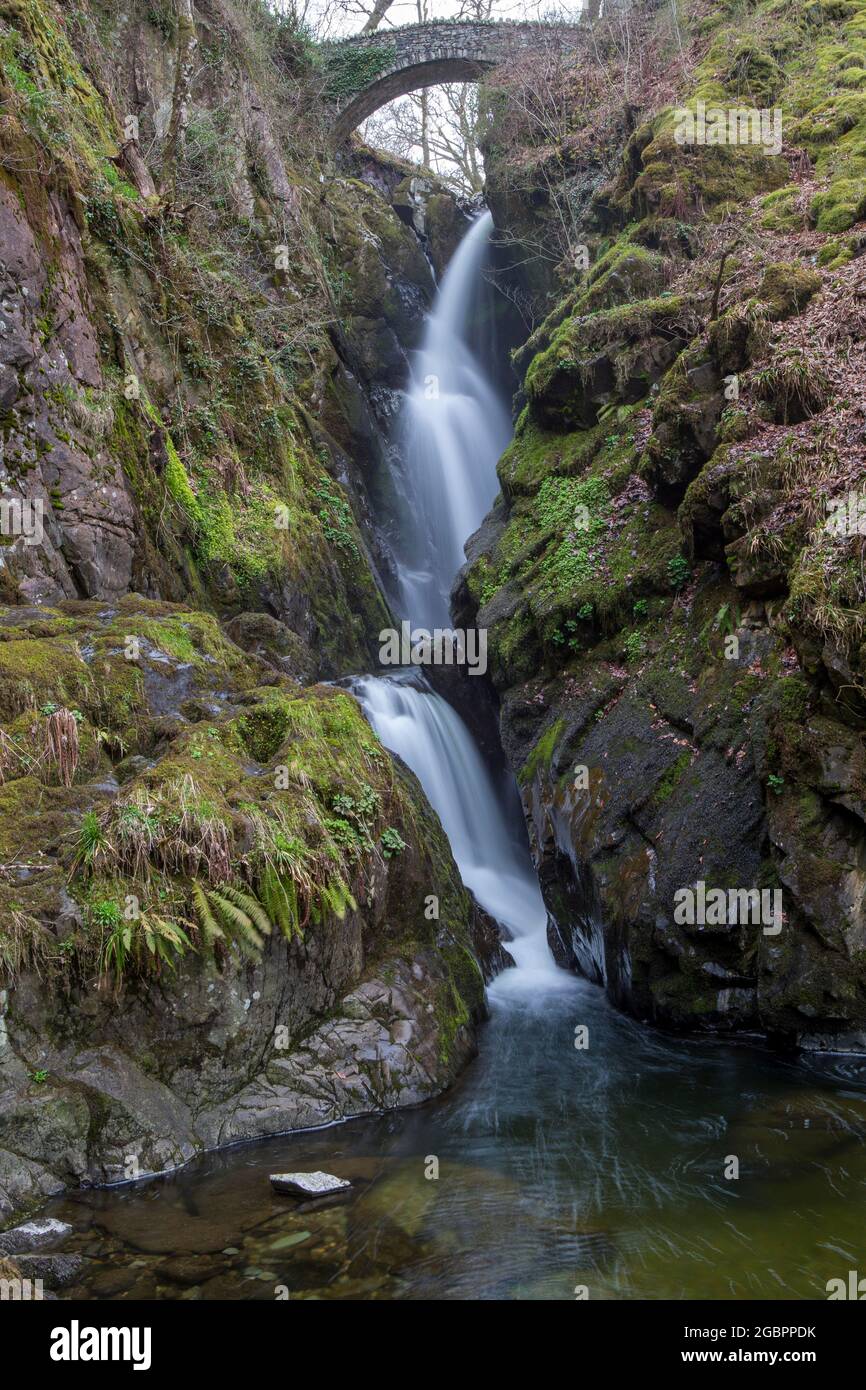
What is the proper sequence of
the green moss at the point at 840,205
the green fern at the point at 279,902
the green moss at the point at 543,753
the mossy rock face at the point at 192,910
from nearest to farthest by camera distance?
the mossy rock face at the point at 192,910 < the green fern at the point at 279,902 < the green moss at the point at 543,753 < the green moss at the point at 840,205

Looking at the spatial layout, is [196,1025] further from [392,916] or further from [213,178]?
[213,178]

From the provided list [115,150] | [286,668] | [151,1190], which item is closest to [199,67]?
[115,150]

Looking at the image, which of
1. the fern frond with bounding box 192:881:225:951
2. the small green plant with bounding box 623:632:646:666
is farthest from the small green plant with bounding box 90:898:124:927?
the small green plant with bounding box 623:632:646:666

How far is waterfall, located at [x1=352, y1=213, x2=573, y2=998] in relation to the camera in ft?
38.1

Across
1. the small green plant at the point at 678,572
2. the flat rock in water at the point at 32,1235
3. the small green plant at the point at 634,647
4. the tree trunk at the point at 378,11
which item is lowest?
the flat rock in water at the point at 32,1235

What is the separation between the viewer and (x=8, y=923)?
16.8 feet

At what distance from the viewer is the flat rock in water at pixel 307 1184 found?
5.07 m

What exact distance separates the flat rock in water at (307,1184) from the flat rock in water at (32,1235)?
113cm

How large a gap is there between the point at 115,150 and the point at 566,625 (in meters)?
9.12

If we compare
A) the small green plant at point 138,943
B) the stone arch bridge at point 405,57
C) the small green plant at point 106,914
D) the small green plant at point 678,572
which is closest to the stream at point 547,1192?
the small green plant at point 138,943

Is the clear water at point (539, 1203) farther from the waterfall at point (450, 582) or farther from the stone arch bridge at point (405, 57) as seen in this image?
the stone arch bridge at point (405, 57)

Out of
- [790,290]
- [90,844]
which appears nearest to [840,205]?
[790,290]

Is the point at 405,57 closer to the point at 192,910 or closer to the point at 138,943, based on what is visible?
the point at 192,910

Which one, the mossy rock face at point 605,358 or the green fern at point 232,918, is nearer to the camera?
the green fern at point 232,918
